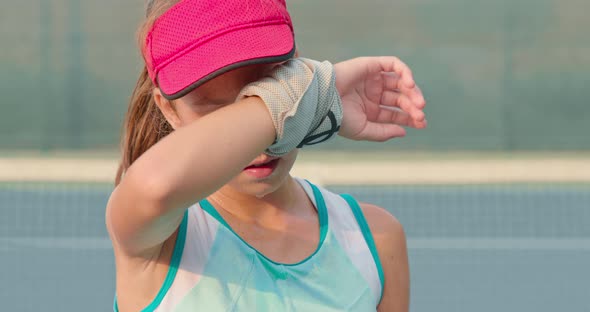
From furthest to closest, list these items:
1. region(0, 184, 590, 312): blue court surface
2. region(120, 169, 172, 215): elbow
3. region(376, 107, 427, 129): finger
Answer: region(0, 184, 590, 312): blue court surface → region(376, 107, 427, 129): finger → region(120, 169, 172, 215): elbow

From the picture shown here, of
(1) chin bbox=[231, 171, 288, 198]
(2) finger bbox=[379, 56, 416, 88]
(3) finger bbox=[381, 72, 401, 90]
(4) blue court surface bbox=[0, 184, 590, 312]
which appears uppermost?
(2) finger bbox=[379, 56, 416, 88]

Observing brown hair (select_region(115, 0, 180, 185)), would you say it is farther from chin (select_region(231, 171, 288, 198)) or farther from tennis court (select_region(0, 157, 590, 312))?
tennis court (select_region(0, 157, 590, 312))

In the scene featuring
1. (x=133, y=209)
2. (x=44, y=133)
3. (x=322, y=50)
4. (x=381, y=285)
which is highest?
(x=133, y=209)

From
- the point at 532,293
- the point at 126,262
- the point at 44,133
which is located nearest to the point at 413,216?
the point at 532,293

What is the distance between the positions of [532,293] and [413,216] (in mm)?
2838

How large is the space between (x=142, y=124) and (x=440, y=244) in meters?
6.31

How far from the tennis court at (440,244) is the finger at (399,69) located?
4034 millimetres

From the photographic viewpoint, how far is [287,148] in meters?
1.70

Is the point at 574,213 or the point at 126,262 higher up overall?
the point at 126,262

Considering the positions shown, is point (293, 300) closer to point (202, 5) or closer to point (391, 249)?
point (391, 249)

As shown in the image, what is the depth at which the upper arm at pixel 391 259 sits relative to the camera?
2156mm

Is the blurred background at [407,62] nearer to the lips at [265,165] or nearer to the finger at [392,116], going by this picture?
the finger at [392,116]

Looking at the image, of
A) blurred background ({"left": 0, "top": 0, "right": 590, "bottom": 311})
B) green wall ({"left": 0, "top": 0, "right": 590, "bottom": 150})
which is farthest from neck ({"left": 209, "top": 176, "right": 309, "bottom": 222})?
green wall ({"left": 0, "top": 0, "right": 590, "bottom": 150})

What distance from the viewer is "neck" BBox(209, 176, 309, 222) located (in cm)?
211
